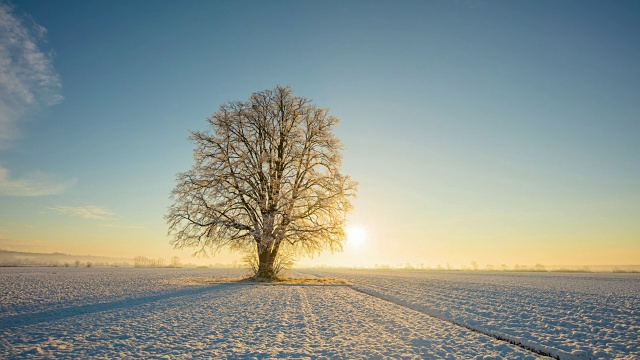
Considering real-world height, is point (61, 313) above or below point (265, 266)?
below

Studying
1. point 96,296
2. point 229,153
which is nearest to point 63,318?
point 96,296

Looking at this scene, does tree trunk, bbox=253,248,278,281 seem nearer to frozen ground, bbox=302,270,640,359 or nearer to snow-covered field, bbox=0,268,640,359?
snow-covered field, bbox=0,268,640,359

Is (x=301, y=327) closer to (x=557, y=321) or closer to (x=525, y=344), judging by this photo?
(x=525, y=344)

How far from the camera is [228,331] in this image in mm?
9805

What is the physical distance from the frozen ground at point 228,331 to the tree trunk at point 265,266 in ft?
38.9

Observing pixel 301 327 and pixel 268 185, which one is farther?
pixel 268 185

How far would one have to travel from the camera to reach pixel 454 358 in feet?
24.0

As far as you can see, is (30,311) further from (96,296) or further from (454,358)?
(454,358)

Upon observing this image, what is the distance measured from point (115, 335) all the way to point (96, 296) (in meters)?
10.2

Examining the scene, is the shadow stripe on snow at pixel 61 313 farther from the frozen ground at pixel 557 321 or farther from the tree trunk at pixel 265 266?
the frozen ground at pixel 557 321

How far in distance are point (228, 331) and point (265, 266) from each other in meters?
17.8

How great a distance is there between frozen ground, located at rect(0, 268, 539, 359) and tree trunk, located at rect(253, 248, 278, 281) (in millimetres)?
11865

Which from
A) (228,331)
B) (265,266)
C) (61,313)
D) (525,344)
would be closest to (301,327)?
(228,331)

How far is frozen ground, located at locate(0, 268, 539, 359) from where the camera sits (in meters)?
7.64
